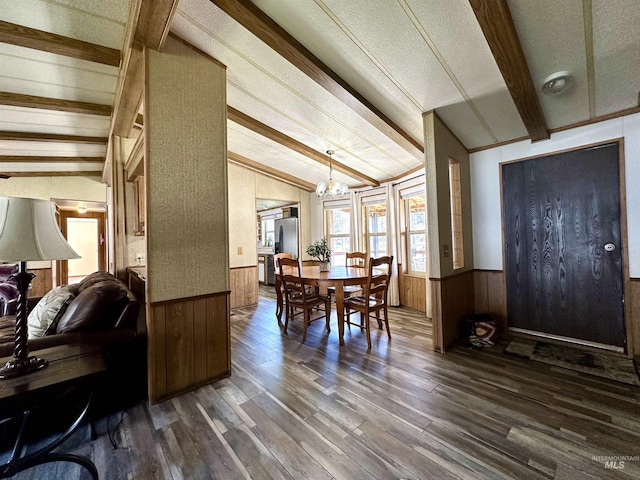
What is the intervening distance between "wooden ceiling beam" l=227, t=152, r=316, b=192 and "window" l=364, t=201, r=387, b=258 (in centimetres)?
140

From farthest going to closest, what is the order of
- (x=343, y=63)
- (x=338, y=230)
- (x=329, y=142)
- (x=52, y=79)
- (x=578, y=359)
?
1. (x=338, y=230)
2. (x=329, y=142)
3. (x=578, y=359)
4. (x=52, y=79)
5. (x=343, y=63)

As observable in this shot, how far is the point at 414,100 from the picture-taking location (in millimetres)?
2525

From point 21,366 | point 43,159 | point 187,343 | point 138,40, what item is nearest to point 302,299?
point 187,343

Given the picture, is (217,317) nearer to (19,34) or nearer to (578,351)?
(19,34)

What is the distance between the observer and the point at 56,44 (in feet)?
5.97

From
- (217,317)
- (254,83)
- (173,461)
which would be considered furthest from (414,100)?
(173,461)

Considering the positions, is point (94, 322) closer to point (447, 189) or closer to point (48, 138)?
point (48, 138)

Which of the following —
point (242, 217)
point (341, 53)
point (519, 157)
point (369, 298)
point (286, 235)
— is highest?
point (341, 53)

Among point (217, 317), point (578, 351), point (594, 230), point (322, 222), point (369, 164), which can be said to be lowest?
point (578, 351)

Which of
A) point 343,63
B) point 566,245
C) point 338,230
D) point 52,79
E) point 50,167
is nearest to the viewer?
point 343,63

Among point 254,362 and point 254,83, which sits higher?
point 254,83

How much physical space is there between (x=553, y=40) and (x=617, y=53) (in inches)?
21.0

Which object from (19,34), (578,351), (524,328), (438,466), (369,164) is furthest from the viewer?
(369,164)

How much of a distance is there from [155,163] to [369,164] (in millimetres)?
3077
